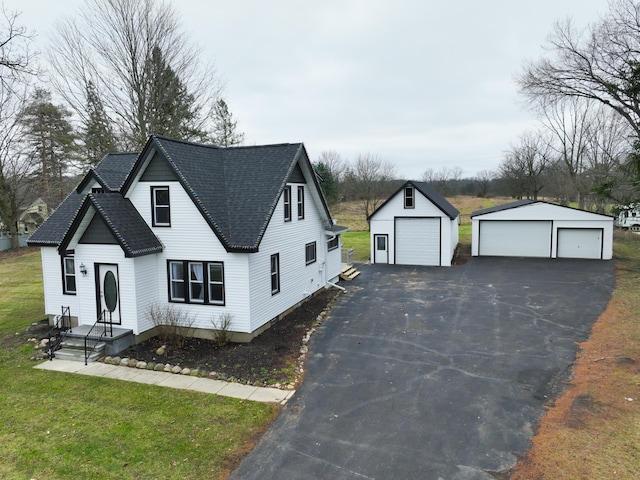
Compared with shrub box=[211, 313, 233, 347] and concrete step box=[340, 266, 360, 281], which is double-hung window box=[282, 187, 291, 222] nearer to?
shrub box=[211, 313, 233, 347]

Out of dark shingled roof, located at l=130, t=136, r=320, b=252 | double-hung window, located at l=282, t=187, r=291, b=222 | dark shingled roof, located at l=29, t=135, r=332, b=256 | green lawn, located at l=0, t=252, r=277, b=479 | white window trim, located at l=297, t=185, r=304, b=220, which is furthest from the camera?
white window trim, located at l=297, t=185, r=304, b=220

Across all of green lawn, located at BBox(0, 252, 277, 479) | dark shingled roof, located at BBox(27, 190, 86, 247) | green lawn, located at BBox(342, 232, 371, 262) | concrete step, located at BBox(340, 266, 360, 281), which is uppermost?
dark shingled roof, located at BBox(27, 190, 86, 247)

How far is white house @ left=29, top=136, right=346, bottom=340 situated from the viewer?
1281 centimetres

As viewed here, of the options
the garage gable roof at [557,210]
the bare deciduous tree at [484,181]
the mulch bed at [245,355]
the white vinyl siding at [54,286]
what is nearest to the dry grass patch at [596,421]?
the mulch bed at [245,355]

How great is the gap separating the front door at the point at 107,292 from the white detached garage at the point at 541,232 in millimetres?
24319

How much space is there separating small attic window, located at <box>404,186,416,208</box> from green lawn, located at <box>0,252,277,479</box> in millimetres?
19991

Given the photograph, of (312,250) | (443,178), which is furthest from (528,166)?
(312,250)

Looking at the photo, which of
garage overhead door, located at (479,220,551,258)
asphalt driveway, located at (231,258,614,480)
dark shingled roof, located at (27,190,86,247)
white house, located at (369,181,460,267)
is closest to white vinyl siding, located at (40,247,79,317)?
dark shingled roof, located at (27,190,86,247)

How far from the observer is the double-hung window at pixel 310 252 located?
1780cm

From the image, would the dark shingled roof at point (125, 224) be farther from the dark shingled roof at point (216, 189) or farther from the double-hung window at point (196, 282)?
the double-hung window at point (196, 282)

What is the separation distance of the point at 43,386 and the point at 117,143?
1976cm

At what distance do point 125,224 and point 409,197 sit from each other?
1851cm

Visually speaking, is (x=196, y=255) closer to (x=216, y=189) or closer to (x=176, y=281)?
(x=176, y=281)

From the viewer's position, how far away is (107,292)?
1315 centimetres
